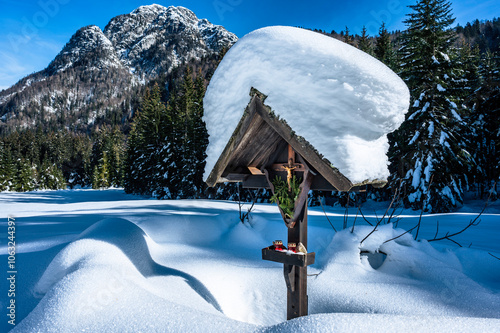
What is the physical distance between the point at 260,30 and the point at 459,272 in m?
4.75

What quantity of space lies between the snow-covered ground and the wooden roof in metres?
1.31

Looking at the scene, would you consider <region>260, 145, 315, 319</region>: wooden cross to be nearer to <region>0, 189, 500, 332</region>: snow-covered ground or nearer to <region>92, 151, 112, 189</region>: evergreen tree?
<region>0, 189, 500, 332</region>: snow-covered ground

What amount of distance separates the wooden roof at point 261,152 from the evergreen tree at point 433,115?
12.8 meters

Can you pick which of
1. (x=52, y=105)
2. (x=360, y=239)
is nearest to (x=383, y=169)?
(x=360, y=239)

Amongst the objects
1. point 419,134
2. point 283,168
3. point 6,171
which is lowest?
point 283,168

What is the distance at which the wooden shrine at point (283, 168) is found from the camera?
8.76ft

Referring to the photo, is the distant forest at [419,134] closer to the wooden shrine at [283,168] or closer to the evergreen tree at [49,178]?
the wooden shrine at [283,168]

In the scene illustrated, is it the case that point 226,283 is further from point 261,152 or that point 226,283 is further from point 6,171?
point 6,171

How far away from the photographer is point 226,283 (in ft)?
13.9

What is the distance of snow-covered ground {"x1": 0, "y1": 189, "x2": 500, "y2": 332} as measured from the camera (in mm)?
2252

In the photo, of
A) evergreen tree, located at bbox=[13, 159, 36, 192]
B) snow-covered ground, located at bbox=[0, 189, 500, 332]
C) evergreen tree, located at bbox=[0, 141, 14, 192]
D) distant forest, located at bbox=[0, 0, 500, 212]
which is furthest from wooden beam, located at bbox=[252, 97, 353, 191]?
evergreen tree, located at bbox=[13, 159, 36, 192]

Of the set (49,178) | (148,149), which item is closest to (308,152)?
(148,149)

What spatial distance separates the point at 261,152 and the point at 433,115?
1357 cm

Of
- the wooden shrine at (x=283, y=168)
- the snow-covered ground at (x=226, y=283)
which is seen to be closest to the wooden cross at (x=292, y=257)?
the wooden shrine at (x=283, y=168)
